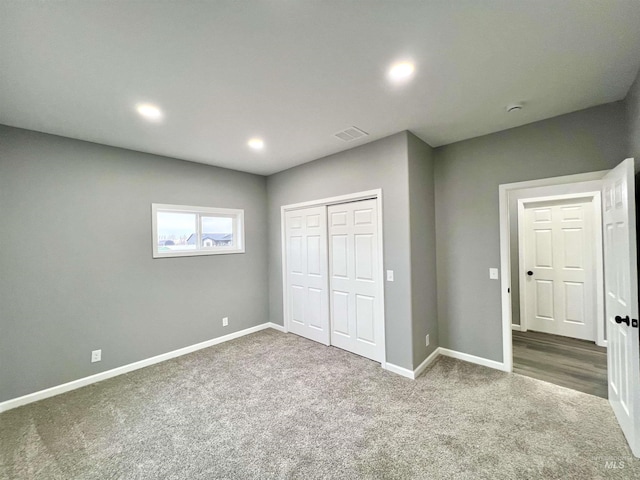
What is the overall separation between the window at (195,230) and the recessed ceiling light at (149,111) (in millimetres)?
1328

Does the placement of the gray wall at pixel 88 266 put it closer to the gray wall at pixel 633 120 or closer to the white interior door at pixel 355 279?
the white interior door at pixel 355 279

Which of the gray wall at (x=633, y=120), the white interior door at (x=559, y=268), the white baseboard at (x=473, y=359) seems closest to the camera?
the gray wall at (x=633, y=120)

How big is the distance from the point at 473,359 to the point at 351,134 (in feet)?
10.0

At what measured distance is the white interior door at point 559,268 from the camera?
3770 millimetres

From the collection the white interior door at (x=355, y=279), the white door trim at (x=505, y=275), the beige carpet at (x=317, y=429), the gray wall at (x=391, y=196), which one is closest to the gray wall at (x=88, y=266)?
the beige carpet at (x=317, y=429)

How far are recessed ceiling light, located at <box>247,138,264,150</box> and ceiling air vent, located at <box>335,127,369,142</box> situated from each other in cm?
92

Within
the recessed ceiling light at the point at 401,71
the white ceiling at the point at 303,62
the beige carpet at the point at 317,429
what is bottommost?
the beige carpet at the point at 317,429

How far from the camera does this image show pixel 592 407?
88.2 inches

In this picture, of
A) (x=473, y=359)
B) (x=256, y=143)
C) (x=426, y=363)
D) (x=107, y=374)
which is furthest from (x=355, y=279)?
(x=107, y=374)

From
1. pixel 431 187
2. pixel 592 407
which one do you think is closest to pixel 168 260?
pixel 431 187

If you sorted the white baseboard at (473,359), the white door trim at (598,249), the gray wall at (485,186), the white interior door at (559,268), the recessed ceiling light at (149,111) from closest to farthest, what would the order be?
the recessed ceiling light at (149,111)
the gray wall at (485,186)
the white baseboard at (473,359)
the white door trim at (598,249)
the white interior door at (559,268)

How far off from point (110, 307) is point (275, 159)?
2788 millimetres

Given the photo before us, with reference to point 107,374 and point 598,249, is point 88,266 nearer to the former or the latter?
point 107,374

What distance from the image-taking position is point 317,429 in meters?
2.07
